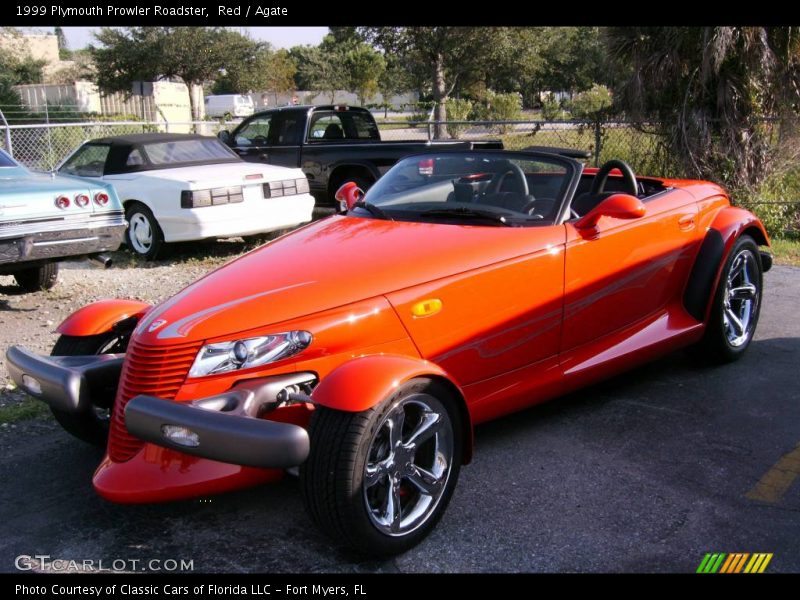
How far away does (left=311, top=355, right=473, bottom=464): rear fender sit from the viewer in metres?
2.88

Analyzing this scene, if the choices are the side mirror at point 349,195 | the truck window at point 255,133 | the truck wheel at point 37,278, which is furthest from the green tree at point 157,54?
the side mirror at point 349,195

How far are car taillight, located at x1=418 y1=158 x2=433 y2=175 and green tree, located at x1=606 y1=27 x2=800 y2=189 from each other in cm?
679

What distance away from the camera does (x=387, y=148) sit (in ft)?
36.4

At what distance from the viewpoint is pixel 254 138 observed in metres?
12.2

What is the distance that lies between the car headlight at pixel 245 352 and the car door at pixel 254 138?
9124mm

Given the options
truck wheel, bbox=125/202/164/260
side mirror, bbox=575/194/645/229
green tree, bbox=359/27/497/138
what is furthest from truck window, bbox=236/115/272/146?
green tree, bbox=359/27/497/138

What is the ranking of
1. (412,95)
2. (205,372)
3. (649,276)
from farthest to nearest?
(412,95), (649,276), (205,372)

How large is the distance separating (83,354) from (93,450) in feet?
1.68

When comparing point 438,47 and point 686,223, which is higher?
point 438,47

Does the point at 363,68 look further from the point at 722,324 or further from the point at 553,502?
the point at 553,502

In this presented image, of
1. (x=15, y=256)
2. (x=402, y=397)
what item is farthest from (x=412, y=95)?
(x=402, y=397)

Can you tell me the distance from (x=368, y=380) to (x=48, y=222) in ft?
16.2

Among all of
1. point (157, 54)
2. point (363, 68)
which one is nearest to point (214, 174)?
point (157, 54)
